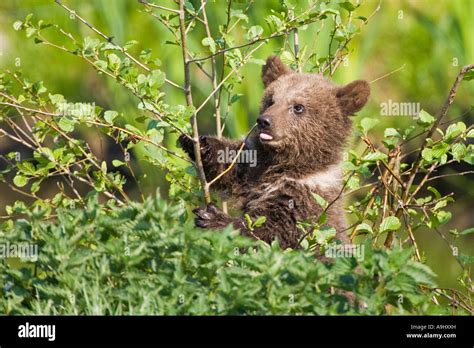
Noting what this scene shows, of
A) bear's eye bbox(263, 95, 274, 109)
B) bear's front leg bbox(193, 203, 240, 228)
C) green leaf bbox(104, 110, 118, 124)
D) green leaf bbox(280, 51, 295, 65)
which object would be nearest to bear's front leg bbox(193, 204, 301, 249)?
bear's front leg bbox(193, 203, 240, 228)

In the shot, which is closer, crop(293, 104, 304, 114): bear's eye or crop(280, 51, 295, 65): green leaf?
crop(293, 104, 304, 114): bear's eye

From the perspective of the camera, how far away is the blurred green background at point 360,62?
6953 millimetres

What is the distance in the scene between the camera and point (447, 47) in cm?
838

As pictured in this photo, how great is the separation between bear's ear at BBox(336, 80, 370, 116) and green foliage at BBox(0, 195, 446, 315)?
1.81 m

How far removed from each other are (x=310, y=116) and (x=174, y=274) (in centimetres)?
205

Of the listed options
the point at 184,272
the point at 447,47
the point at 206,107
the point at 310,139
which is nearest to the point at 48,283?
the point at 184,272

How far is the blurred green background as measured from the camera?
274 inches

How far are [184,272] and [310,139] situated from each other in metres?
1.88

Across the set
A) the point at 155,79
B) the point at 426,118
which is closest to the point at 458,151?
the point at 426,118

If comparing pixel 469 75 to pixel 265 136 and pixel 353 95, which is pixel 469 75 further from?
pixel 265 136

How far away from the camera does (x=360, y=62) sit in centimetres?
755

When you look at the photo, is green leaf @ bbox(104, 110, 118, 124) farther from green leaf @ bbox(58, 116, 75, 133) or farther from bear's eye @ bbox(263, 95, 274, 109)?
bear's eye @ bbox(263, 95, 274, 109)

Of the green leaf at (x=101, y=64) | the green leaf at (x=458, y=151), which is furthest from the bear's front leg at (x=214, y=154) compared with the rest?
the green leaf at (x=458, y=151)

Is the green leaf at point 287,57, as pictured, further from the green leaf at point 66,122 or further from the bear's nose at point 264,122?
the green leaf at point 66,122
